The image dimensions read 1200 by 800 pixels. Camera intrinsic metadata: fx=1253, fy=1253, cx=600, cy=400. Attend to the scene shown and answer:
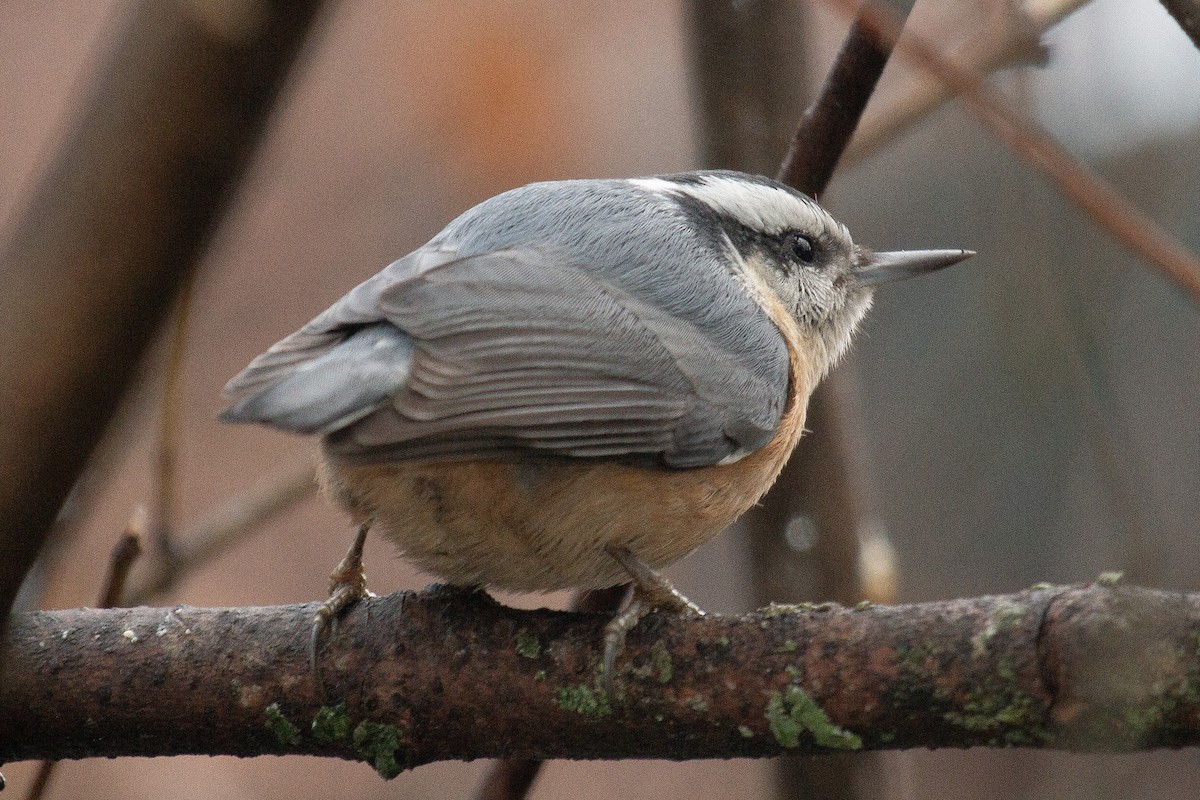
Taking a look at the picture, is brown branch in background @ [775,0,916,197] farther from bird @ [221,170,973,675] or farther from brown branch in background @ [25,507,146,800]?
brown branch in background @ [25,507,146,800]

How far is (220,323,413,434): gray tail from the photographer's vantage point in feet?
6.90

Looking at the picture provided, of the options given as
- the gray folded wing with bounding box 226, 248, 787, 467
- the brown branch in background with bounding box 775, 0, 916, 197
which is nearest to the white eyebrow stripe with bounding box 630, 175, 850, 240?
the brown branch in background with bounding box 775, 0, 916, 197

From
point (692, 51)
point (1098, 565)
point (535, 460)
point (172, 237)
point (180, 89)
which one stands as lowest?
point (1098, 565)

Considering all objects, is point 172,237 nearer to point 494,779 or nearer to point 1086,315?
point 1086,315

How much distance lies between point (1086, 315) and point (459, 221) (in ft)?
4.80

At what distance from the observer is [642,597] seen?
254 centimetres

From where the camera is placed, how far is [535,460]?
2.43 m

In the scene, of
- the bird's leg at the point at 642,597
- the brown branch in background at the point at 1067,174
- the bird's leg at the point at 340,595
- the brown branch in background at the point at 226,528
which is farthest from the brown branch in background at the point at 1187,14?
the brown branch in background at the point at 226,528

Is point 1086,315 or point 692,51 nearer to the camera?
point 1086,315

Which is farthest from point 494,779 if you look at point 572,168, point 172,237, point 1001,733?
point 572,168

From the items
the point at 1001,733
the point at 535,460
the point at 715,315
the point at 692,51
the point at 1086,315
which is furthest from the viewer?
the point at 692,51

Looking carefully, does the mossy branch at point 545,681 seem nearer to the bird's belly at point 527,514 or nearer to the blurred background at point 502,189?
the bird's belly at point 527,514

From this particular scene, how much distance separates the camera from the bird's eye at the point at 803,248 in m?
3.40

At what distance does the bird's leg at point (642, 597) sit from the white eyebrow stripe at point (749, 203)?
108cm
